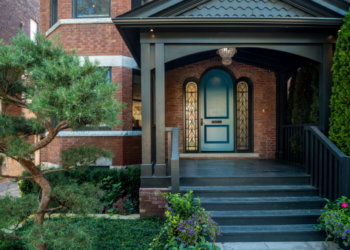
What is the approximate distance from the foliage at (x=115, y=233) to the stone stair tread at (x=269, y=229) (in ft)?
3.13

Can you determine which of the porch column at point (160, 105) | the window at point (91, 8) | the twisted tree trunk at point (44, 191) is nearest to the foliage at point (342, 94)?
the porch column at point (160, 105)

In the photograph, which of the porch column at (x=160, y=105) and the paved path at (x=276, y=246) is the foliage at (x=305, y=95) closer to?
the paved path at (x=276, y=246)

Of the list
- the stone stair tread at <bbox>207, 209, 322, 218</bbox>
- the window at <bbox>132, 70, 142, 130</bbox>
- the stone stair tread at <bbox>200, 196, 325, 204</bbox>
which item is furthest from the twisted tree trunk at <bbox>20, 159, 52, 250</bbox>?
the window at <bbox>132, 70, 142, 130</bbox>

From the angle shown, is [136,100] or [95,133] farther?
[136,100]

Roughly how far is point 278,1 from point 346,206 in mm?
3484

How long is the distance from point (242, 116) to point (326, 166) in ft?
10.0

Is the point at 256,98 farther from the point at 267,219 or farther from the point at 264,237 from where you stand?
the point at 264,237

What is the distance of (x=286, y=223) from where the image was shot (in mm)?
3258

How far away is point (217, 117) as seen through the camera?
641 centimetres

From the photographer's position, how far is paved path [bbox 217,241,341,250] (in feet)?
9.43

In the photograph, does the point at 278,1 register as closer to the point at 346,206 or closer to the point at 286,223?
the point at 346,206

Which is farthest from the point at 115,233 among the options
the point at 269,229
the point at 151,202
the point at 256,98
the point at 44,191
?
the point at 256,98

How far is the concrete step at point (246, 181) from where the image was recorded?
3.80 m

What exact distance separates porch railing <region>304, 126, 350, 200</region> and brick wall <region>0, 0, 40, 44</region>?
35.9ft
